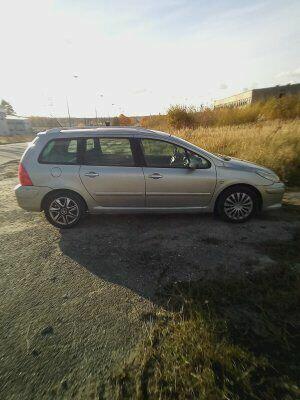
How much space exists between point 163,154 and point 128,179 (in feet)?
2.92

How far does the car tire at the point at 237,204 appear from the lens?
178 inches

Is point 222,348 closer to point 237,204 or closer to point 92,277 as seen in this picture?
point 92,277

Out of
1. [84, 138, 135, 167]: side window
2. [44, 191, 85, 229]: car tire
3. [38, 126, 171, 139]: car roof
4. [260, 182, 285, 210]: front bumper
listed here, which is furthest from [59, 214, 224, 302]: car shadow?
[38, 126, 171, 139]: car roof

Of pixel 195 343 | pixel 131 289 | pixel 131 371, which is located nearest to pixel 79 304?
pixel 131 289

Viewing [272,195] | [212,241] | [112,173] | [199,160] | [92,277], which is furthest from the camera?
[272,195]

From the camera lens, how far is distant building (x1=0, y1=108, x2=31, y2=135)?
5204 cm

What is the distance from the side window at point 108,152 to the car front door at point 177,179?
0.97ft

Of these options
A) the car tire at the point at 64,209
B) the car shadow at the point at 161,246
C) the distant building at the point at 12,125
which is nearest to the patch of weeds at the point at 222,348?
the car shadow at the point at 161,246

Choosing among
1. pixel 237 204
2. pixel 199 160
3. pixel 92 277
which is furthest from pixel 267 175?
pixel 92 277

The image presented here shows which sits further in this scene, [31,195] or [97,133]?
[97,133]

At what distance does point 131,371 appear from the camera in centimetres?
200

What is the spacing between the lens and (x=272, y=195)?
4551mm

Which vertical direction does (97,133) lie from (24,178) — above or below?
above

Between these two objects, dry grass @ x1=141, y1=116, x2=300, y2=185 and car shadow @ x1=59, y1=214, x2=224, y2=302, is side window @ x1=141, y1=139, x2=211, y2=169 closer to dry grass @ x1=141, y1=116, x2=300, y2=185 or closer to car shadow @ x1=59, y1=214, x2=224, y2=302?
car shadow @ x1=59, y1=214, x2=224, y2=302
